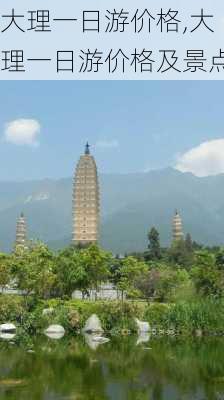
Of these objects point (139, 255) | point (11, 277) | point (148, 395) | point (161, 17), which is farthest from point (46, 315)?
point (139, 255)

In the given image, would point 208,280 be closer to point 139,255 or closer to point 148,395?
point 148,395

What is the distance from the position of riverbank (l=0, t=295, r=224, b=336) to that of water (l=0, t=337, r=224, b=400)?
1.63 metres

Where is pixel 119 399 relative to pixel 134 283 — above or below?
below

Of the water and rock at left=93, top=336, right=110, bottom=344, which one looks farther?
rock at left=93, top=336, right=110, bottom=344

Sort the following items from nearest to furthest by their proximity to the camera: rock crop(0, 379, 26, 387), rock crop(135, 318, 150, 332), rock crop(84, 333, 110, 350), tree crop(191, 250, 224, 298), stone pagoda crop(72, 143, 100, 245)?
rock crop(0, 379, 26, 387) < rock crop(84, 333, 110, 350) < rock crop(135, 318, 150, 332) < tree crop(191, 250, 224, 298) < stone pagoda crop(72, 143, 100, 245)

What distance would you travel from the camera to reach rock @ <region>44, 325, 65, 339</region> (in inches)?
1081

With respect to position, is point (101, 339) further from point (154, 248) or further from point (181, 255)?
A: point (154, 248)

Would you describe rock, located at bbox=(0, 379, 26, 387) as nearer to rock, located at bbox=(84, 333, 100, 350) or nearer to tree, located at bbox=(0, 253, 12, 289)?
rock, located at bbox=(84, 333, 100, 350)

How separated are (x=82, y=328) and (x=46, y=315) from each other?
1.79 meters

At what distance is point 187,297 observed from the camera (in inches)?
1356

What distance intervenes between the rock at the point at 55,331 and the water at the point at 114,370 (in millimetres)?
753

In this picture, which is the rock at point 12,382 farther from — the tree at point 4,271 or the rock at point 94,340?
the tree at point 4,271

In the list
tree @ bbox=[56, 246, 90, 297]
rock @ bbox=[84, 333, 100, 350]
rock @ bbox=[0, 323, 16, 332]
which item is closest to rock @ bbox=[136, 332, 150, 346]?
rock @ bbox=[84, 333, 100, 350]

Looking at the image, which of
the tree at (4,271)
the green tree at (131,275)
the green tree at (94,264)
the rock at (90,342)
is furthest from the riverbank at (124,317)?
the green tree at (131,275)
